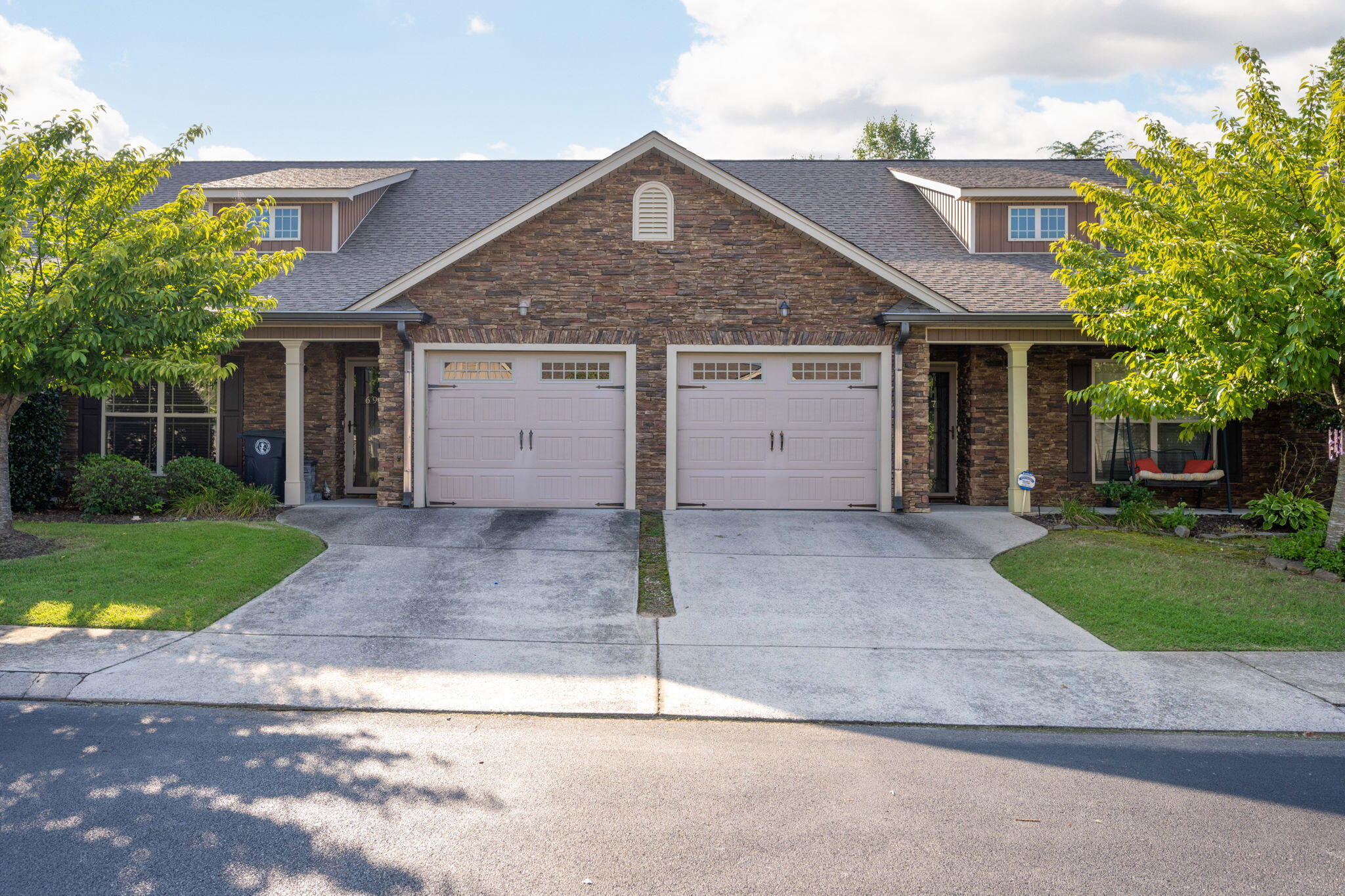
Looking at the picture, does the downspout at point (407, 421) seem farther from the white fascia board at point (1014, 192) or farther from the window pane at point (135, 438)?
the white fascia board at point (1014, 192)

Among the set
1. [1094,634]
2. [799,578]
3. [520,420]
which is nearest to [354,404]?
[520,420]

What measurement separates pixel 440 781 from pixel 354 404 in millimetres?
11227

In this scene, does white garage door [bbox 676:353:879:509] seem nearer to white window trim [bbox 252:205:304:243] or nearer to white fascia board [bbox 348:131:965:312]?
white fascia board [bbox 348:131:965:312]

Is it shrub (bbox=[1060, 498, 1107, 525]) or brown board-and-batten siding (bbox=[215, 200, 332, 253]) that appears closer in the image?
shrub (bbox=[1060, 498, 1107, 525])

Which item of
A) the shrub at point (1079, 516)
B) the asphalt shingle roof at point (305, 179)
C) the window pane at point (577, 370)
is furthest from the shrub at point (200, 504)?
the shrub at point (1079, 516)

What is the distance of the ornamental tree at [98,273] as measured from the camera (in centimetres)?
857

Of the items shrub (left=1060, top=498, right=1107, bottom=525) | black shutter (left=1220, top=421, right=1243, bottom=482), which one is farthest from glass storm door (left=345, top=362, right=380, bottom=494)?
black shutter (left=1220, top=421, right=1243, bottom=482)

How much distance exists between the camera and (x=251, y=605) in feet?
25.4

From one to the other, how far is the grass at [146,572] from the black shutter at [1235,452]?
527 inches

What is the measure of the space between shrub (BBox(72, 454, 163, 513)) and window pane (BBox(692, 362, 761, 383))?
763 centimetres

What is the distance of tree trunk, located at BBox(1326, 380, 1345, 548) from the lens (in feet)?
31.1

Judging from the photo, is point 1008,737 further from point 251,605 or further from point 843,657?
point 251,605

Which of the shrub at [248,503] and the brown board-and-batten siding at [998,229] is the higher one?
the brown board-and-batten siding at [998,229]

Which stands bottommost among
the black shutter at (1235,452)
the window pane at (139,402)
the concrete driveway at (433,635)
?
the concrete driveway at (433,635)
